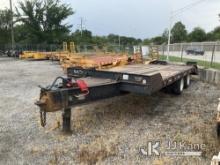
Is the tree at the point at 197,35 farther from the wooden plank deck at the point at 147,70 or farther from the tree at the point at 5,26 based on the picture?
the wooden plank deck at the point at 147,70

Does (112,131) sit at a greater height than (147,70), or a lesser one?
lesser

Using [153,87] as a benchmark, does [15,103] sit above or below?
below

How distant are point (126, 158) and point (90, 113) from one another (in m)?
2.79

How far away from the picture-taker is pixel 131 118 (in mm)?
7371

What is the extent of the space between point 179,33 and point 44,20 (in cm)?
5549

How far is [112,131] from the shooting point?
253 inches

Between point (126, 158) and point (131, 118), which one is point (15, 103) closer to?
point (131, 118)

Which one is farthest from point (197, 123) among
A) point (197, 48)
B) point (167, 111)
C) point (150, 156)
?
point (197, 48)

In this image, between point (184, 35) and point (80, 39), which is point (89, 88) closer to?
point (80, 39)

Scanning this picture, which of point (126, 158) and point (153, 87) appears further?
point (153, 87)

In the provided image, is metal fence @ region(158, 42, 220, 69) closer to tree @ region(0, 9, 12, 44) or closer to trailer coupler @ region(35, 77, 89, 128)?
trailer coupler @ region(35, 77, 89, 128)

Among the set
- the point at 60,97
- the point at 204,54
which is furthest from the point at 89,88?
the point at 204,54

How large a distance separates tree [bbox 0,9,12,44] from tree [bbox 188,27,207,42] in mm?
52427

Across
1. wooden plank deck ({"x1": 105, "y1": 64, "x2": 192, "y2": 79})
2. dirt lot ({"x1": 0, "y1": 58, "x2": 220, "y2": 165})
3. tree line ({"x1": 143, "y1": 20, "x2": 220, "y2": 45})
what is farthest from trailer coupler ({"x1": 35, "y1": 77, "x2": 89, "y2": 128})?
tree line ({"x1": 143, "y1": 20, "x2": 220, "y2": 45})
